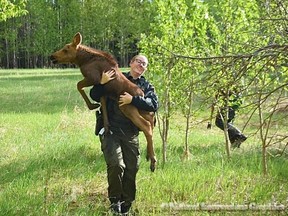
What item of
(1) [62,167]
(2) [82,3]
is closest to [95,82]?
(1) [62,167]

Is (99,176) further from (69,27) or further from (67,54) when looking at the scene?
(69,27)

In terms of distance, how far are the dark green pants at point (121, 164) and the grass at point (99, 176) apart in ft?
1.01

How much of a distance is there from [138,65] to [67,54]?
864 millimetres

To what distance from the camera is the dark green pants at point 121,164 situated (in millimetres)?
5059

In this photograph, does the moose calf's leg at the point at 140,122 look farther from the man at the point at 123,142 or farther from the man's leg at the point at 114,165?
the man's leg at the point at 114,165

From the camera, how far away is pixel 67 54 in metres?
4.79

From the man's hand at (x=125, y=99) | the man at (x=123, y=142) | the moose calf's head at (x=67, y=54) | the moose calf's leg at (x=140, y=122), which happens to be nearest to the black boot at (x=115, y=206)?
the man at (x=123, y=142)

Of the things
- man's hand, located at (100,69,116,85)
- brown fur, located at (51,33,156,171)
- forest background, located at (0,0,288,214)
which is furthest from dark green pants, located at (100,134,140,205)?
forest background, located at (0,0,288,214)

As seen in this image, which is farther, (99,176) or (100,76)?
(99,176)

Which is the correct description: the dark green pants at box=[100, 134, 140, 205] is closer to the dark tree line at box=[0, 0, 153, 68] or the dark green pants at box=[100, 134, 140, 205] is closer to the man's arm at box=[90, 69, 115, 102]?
the man's arm at box=[90, 69, 115, 102]

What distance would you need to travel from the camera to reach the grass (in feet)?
18.3

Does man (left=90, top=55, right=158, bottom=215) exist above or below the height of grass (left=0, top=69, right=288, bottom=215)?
above

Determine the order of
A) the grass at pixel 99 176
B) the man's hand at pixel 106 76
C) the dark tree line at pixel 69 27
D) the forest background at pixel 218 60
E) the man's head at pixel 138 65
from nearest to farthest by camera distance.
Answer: the forest background at pixel 218 60
the man's hand at pixel 106 76
the man's head at pixel 138 65
the grass at pixel 99 176
the dark tree line at pixel 69 27

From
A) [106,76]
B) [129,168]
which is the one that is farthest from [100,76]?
[129,168]
